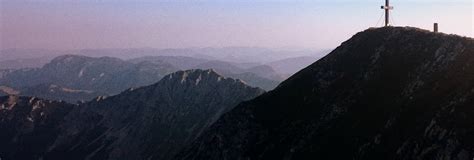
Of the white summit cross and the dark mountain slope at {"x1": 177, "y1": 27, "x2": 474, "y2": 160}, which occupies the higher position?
the white summit cross

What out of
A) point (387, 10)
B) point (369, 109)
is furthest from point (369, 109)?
point (387, 10)

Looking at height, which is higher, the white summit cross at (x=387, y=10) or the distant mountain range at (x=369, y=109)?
the white summit cross at (x=387, y=10)

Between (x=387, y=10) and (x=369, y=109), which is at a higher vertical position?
(x=387, y=10)

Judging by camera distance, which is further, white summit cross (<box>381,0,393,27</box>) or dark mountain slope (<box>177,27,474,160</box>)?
white summit cross (<box>381,0,393,27</box>)

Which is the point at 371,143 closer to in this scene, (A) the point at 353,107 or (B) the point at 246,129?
(A) the point at 353,107

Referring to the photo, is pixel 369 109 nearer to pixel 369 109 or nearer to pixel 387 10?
pixel 369 109

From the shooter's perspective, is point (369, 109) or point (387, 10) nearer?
point (369, 109)

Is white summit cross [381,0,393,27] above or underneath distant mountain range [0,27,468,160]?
above

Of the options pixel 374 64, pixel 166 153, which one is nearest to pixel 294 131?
pixel 374 64
